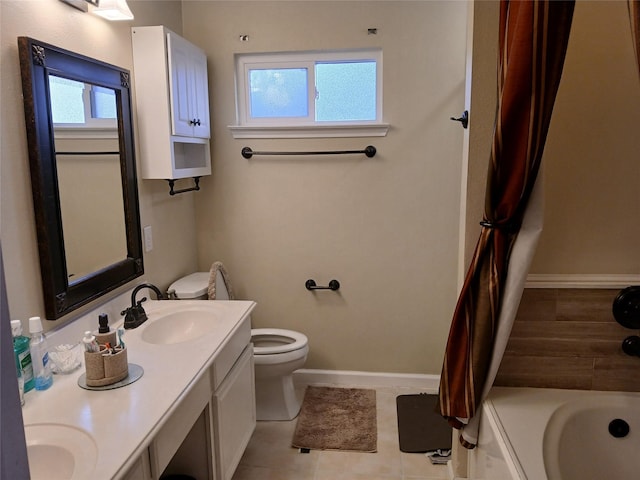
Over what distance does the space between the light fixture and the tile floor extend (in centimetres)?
205

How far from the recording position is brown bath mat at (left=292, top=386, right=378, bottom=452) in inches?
98.1

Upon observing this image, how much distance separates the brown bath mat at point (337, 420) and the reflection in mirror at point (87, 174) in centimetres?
136

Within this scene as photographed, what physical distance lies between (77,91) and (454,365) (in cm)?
171

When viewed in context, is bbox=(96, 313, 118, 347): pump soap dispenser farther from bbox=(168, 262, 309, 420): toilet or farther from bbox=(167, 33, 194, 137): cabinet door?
bbox=(167, 33, 194, 137): cabinet door

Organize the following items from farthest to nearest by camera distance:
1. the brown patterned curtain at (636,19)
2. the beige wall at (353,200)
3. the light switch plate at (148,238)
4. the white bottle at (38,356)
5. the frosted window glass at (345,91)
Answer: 1. the frosted window glass at (345,91)
2. the beige wall at (353,200)
3. the light switch plate at (148,238)
4. the white bottle at (38,356)
5. the brown patterned curtain at (636,19)

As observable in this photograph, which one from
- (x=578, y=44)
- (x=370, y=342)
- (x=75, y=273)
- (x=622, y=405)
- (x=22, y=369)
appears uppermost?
(x=578, y=44)

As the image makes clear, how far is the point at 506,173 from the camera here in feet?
5.13

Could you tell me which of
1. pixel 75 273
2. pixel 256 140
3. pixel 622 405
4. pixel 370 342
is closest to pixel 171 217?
pixel 256 140

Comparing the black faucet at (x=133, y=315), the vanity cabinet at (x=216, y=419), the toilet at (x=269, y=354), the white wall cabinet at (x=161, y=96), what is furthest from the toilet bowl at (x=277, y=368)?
the white wall cabinet at (x=161, y=96)

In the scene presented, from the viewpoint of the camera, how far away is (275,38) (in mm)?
2795

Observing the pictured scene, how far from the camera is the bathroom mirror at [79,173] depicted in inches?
60.7

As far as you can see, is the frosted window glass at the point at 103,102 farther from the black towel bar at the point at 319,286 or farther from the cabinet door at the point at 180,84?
the black towel bar at the point at 319,286

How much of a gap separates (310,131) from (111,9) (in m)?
1.29

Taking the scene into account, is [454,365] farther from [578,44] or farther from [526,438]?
A: [578,44]
